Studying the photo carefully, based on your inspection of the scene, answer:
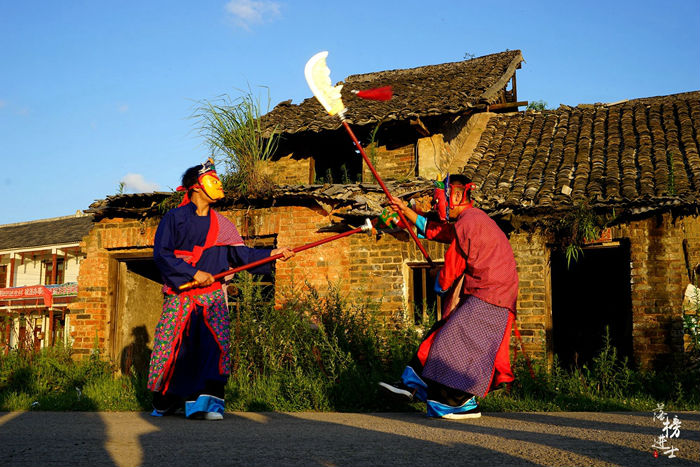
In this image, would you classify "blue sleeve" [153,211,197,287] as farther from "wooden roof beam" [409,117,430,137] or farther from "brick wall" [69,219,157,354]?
"wooden roof beam" [409,117,430,137]

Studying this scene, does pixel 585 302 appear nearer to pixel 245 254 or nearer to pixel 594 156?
pixel 594 156

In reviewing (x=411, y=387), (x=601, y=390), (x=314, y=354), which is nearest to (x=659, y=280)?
(x=601, y=390)

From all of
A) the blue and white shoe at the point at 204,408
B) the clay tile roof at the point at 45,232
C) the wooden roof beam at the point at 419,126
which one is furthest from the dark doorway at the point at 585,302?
the clay tile roof at the point at 45,232

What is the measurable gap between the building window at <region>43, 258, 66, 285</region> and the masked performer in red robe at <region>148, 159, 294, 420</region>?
2445cm

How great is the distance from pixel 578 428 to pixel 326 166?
954 cm

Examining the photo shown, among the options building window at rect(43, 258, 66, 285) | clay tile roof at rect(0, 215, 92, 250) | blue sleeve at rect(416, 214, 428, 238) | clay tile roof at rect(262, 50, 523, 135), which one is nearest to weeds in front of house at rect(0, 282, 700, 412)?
blue sleeve at rect(416, 214, 428, 238)

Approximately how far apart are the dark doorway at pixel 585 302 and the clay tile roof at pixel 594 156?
7.57 feet

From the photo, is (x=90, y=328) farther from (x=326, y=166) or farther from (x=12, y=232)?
(x=12, y=232)

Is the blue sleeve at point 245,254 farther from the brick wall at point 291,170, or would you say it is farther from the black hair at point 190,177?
the brick wall at point 291,170

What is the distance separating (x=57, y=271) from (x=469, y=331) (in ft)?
87.4

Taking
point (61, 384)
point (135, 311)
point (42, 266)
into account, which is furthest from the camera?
point (42, 266)

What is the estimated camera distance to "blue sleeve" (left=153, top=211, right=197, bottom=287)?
5.07 meters

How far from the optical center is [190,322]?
5.17 m

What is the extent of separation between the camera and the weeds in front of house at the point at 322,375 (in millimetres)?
6277
